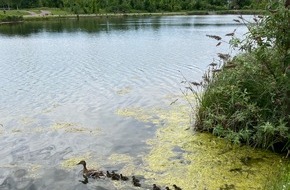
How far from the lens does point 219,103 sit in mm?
9641

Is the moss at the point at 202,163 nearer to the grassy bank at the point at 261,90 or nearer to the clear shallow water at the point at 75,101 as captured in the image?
the grassy bank at the point at 261,90

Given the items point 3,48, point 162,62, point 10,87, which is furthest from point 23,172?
point 3,48

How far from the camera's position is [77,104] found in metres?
14.2

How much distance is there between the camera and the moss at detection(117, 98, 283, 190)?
7594 millimetres

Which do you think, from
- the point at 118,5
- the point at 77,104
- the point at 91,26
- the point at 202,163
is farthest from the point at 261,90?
the point at 118,5

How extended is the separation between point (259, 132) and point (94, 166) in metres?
3.98

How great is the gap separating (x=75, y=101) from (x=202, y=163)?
301 inches

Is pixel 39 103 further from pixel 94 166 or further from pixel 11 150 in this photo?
pixel 94 166

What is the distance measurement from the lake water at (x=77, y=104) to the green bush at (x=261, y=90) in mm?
2373

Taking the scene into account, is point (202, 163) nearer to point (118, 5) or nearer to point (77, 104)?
point (77, 104)

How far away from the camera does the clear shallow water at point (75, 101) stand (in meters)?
8.96

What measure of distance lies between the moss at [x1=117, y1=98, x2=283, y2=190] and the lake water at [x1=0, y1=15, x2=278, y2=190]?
20.2 inches

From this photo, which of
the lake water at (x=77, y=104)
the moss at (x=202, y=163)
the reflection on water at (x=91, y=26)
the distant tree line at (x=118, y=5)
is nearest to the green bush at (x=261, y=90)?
the moss at (x=202, y=163)

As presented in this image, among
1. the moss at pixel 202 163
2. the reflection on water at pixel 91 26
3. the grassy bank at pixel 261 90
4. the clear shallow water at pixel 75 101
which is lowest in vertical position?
the clear shallow water at pixel 75 101
